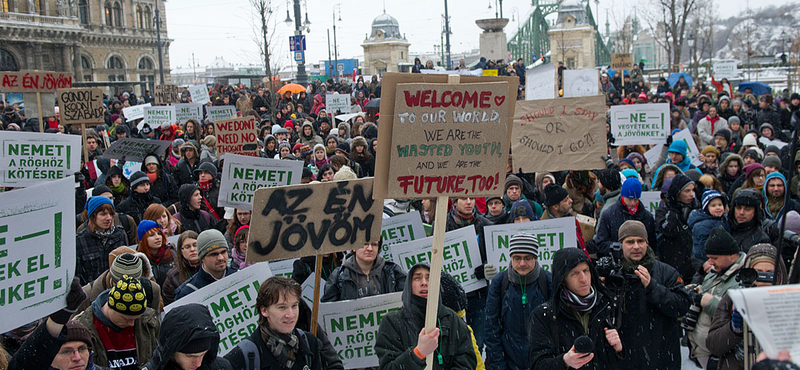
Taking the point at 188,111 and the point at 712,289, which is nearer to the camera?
the point at 712,289

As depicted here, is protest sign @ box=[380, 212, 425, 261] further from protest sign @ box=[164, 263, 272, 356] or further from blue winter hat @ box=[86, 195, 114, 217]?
blue winter hat @ box=[86, 195, 114, 217]

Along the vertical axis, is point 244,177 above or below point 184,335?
above

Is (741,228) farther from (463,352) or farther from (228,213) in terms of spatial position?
(228,213)

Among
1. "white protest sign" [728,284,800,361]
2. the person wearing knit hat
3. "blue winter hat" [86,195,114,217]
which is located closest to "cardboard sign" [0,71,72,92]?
"blue winter hat" [86,195,114,217]

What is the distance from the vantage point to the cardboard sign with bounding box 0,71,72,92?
1117 cm

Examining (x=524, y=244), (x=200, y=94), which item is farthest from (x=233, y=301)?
(x=200, y=94)

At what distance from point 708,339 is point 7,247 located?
352 cm

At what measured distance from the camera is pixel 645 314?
154 inches

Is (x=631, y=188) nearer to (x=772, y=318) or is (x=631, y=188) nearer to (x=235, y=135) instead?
(x=772, y=318)

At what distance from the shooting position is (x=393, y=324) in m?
3.66

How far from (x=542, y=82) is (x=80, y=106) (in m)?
7.39

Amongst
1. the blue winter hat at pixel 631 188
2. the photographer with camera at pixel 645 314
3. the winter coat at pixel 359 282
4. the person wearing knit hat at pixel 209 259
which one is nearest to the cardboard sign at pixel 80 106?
the person wearing knit hat at pixel 209 259

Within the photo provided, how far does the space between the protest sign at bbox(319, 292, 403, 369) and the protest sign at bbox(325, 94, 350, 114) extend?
13.1 m

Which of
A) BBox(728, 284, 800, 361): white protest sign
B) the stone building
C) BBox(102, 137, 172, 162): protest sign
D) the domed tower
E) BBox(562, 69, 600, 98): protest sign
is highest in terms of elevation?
the stone building
